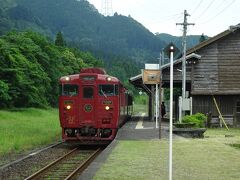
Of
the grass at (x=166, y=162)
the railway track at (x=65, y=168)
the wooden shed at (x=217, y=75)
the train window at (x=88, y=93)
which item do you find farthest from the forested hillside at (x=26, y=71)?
the grass at (x=166, y=162)

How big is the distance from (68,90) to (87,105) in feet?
3.26

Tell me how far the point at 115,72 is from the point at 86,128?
345 feet

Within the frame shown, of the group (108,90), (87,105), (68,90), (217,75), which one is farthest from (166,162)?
(217,75)

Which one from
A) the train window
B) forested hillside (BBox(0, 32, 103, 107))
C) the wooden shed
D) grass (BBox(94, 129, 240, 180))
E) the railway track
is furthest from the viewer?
forested hillside (BBox(0, 32, 103, 107))

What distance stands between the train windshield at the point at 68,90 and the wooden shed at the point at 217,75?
1403 centimetres

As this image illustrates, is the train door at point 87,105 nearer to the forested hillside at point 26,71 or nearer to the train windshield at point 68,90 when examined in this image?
the train windshield at point 68,90

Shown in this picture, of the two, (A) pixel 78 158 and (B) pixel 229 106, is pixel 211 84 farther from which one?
(A) pixel 78 158

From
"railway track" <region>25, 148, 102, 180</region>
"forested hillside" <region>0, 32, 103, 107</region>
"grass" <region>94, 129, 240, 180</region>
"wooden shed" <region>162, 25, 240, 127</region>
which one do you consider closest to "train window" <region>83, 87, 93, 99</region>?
"railway track" <region>25, 148, 102, 180</region>

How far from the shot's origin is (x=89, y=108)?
65.1 ft

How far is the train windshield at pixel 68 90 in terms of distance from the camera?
66.0 ft

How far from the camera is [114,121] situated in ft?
65.3

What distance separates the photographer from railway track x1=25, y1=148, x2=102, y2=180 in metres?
12.3

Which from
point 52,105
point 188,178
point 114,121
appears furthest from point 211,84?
point 52,105

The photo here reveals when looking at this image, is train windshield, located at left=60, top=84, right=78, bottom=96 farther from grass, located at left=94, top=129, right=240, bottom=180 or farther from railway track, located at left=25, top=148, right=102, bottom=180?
grass, located at left=94, top=129, right=240, bottom=180
